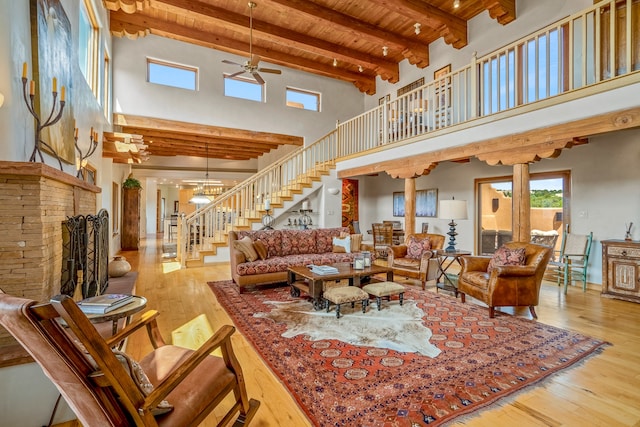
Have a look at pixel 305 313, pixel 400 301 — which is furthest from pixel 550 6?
pixel 305 313

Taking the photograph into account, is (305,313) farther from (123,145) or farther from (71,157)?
(123,145)

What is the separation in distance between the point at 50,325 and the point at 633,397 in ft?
10.2

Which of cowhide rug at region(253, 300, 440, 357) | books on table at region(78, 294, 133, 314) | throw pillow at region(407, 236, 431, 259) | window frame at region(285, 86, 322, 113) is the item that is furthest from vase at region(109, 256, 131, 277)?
window frame at region(285, 86, 322, 113)

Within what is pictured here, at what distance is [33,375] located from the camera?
1674 mm

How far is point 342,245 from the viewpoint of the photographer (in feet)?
18.5

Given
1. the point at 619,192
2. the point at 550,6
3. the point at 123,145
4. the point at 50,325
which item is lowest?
the point at 50,325

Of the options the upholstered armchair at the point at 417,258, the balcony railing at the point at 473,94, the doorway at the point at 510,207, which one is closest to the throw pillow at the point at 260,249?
the upholstered armchair at the point at 417,258

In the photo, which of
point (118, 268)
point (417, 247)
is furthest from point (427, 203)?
point (118, 268)

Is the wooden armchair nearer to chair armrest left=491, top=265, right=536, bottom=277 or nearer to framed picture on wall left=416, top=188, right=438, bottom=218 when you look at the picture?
chair armrest left=491, top=265, right=536, bottom=277

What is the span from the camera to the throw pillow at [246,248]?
471 cm

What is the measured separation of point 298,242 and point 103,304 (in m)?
3.80

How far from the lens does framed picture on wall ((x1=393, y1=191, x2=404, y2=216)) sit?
8969 millimetres

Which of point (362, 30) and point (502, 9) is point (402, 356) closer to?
point (502, 9)

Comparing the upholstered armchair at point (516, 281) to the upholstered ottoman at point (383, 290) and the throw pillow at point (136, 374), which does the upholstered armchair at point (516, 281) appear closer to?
the upholstered ottoman at point (383, 290)
